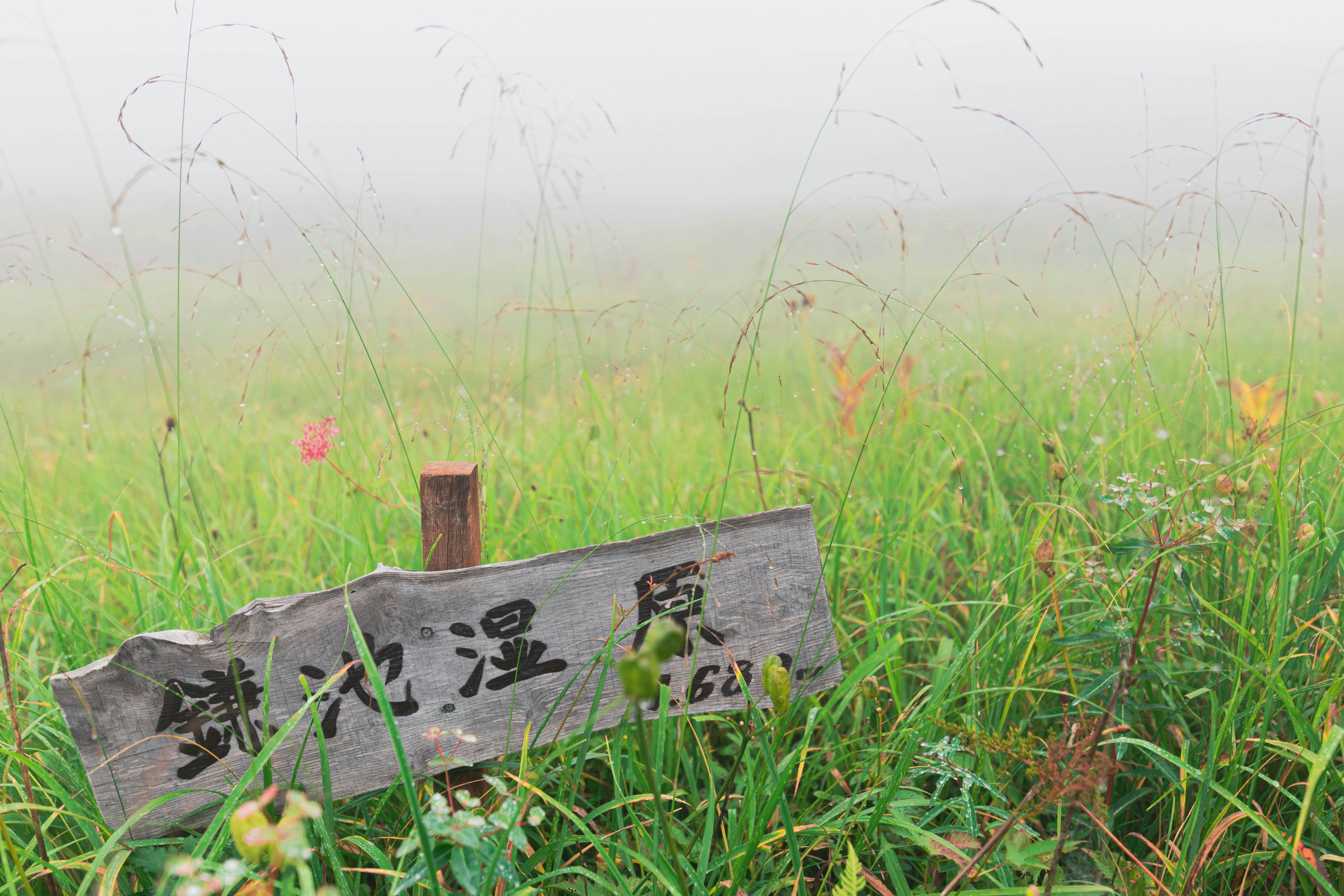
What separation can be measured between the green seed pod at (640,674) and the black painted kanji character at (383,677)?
2.29 feet

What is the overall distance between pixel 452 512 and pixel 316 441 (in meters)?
0.48

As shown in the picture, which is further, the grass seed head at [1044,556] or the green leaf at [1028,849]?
the grass seed head at [1044,556]

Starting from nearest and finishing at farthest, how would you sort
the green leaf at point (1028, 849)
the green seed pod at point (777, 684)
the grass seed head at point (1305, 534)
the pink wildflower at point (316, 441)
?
the green seed pod at point (777, 684) < the green leaf at point (1028, 849) < the grass seed head at point (1305, 534) < the pink wildflower at point (316, 441)

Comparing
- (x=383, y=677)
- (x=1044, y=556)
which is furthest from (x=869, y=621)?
(x=383, y=677)

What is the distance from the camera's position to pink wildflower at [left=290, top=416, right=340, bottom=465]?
4.56ft

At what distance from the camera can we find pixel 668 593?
1056 mm

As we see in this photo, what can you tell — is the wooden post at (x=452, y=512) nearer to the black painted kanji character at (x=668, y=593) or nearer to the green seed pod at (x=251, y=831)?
the black painted kanji character at (x=668, y=593)

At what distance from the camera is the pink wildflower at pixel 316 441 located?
54.7 inches

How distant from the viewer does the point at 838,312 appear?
1287 millimetres

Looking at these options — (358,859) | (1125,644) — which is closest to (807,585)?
(1125,644)

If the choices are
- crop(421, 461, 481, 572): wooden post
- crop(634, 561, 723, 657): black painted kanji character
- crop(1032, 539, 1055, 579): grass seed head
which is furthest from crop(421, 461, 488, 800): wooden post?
crop(1032, 539, 1055, 579): grass seed head

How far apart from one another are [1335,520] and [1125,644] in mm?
642

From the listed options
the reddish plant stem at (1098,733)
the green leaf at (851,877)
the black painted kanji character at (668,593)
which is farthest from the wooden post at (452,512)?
the reddish plant stem at (1098,733)

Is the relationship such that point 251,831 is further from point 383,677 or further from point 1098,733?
point 1098,733
